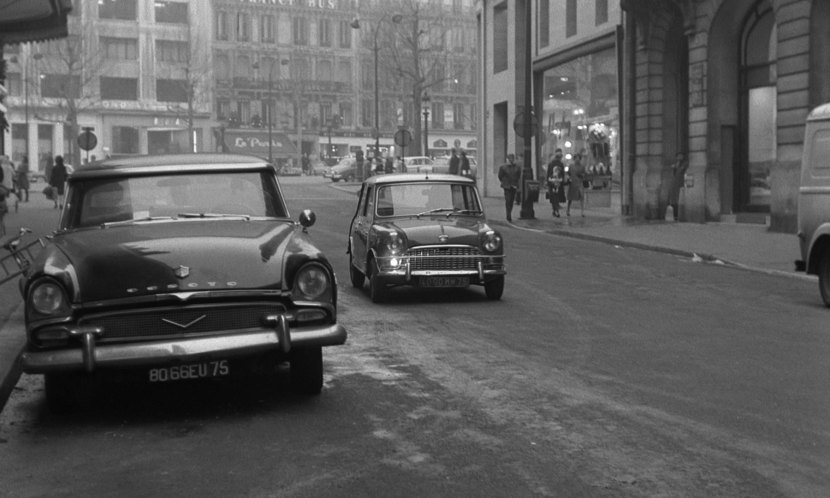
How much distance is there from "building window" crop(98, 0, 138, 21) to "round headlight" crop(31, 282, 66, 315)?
8555 cm

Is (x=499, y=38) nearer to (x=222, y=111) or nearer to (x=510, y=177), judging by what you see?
(x=510, y=177)

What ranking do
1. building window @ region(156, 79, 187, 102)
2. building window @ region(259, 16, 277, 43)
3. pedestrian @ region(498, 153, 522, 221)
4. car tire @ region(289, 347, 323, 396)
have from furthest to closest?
building window @ region(259, 16, 277, 43)
building window @ region(156, 79, 187, 102)
pedestrian @ region(498, 153, 522, 221)
car tire @ region(289, 347, 323, 396)

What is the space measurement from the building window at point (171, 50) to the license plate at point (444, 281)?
78.9 meters

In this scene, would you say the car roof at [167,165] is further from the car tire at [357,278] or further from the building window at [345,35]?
the building window at [345,35]

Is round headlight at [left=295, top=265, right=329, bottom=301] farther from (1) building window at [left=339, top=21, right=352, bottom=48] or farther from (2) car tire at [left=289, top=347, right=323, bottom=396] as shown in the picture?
(1) building window at [left=339, top=21, right=352, bottom=48]

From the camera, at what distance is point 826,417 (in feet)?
23.0

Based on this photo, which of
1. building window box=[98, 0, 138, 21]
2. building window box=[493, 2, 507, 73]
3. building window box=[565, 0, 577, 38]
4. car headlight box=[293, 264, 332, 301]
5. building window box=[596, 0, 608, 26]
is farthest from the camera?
building window box=[98, 0, 138, 21]

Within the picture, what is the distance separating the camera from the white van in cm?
1298

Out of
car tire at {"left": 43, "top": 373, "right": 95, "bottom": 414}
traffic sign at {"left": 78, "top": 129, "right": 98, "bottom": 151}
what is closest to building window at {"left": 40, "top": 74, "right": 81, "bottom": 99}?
traffic sign at {"left": 78, "top": 129, "right": 98, "bottom": 151}

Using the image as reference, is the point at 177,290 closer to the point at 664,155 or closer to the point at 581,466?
the point at 581,466

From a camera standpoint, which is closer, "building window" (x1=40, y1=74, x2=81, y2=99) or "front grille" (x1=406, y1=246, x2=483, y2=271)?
"front grille" (x1=406, y1=246, x2=483, y2=271)

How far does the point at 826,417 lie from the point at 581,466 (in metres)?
2.04

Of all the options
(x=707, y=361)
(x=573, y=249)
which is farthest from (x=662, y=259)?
(x=707, y=361)

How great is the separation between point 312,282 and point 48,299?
1607 mm
